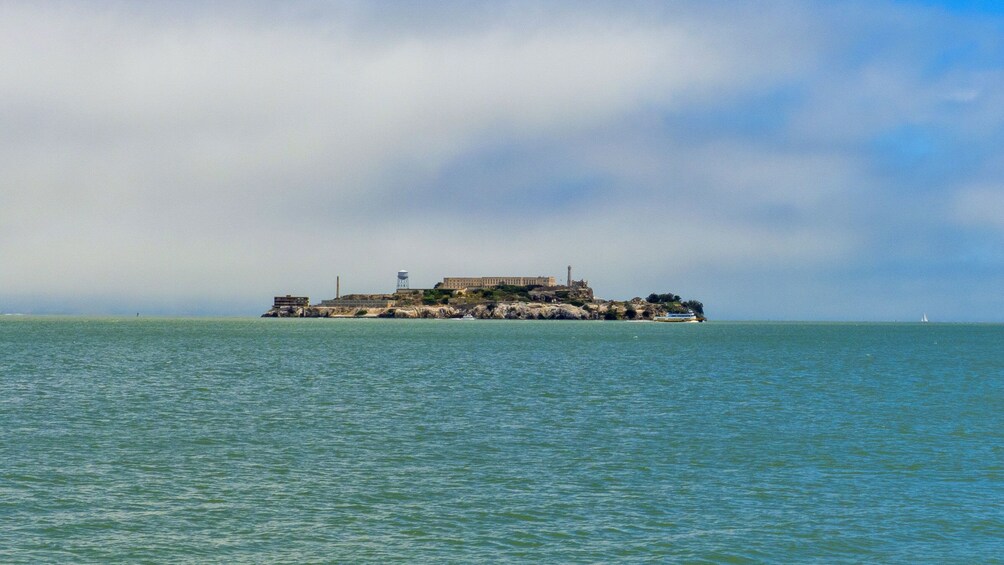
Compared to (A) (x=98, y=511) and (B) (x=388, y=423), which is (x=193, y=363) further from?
(A) (x=98, y=511)

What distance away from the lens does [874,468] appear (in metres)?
33.1

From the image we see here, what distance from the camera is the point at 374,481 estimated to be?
29359mm

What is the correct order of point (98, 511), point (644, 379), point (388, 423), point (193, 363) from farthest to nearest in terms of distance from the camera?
point (193, 363), point (644, 379), point (388, 423), point (98, 511)

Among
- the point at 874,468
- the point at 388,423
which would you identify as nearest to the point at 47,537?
the point at 388,423

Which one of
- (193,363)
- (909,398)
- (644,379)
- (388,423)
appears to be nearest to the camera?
(388,423)

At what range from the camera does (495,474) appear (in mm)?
30641

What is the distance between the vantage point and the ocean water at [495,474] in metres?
22.3

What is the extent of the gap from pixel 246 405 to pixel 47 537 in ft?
99.2

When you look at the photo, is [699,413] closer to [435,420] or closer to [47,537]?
[435,420]

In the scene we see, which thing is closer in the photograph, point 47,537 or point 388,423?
point 47,537

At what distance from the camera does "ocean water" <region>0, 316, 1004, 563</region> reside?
73.1 ft

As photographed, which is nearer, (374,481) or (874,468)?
(374,481)

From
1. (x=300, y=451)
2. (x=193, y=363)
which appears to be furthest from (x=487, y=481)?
(x=193, y=363)

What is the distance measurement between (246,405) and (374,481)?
2558cm
